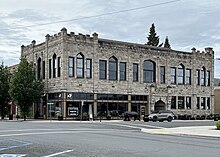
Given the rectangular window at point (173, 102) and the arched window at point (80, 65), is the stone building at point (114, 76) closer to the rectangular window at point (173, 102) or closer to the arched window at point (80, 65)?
the arched window at point (80, 65)

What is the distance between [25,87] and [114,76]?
40.2 feet

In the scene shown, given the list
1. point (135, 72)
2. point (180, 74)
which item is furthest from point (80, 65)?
point (180, 74)

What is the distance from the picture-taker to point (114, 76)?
58.2m

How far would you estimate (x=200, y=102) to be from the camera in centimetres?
6806

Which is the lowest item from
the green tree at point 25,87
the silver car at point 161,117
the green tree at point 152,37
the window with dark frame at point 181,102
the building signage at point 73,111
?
the silver car at point 161,117

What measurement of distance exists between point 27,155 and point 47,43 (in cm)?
4406

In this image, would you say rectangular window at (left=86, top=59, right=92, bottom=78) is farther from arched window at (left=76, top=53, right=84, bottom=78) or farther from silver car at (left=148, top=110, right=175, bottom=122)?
silver car at (left=148, top=110, right=175, bottom=122)

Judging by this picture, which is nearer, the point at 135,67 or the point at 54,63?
the point at 54,63

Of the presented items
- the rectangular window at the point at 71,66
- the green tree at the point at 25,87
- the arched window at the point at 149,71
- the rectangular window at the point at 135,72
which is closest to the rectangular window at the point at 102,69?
the rectangular window at the point at 71,66

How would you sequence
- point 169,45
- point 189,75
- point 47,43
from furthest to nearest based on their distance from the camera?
point 169,45
point 189,75
point 47,43

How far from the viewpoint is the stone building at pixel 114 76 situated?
5388 cm

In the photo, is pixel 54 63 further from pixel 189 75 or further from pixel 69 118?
pixel 189 75

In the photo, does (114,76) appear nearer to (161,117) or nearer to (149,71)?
(149,71)

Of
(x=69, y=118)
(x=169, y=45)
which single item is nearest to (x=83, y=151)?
(x=69, y=118)
